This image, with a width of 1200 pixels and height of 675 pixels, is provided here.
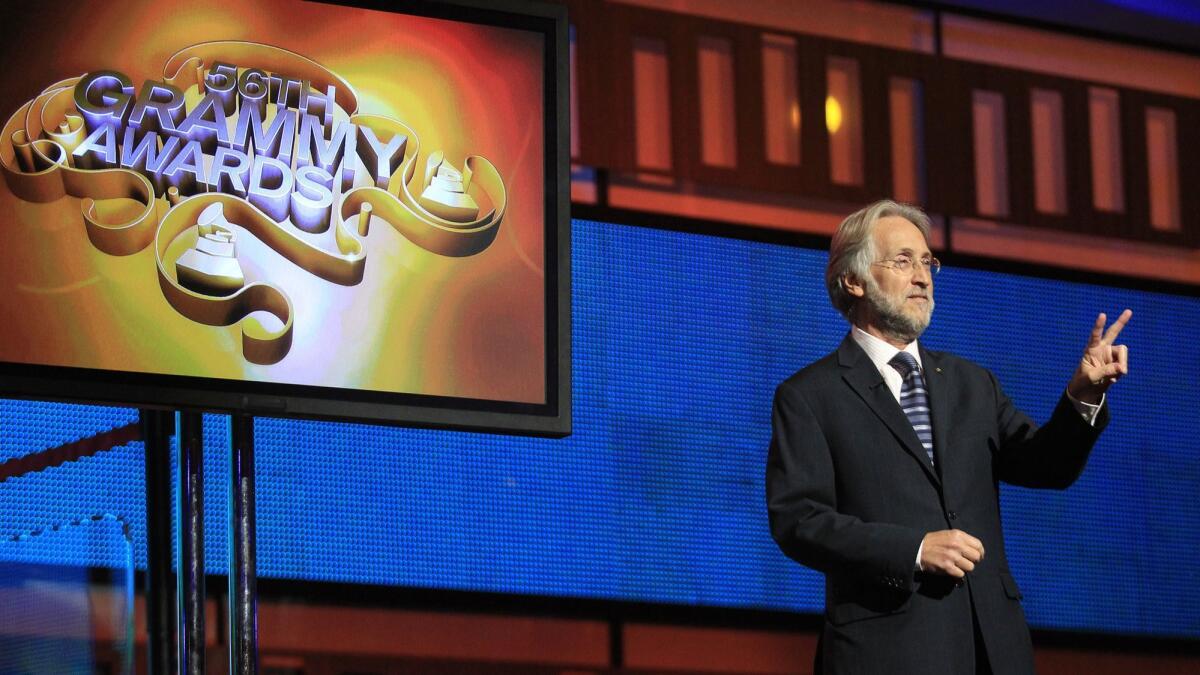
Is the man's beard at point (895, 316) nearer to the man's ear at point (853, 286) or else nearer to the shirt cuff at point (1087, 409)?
the man's ear at point (853, 286)

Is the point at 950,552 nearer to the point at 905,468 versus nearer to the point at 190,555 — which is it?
the point at 905,468

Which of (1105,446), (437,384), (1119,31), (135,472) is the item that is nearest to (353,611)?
(135,472)

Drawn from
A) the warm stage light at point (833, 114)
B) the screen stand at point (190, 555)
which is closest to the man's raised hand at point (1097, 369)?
the screen stand at point (190, 555)

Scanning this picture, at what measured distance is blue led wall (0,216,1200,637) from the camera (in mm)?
3820

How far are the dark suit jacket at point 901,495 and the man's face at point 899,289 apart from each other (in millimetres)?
53

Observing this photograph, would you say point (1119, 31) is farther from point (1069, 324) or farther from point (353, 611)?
point (353, 611)

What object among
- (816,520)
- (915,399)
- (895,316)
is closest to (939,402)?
(915,399)

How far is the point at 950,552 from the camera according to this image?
231 cm

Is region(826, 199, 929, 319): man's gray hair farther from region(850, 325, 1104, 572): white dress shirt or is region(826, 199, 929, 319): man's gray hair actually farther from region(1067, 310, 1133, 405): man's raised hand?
region(1067, 310, 1133, 405): man's raised hand

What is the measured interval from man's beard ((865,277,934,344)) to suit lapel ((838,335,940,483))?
6cm

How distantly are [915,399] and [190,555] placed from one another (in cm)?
123

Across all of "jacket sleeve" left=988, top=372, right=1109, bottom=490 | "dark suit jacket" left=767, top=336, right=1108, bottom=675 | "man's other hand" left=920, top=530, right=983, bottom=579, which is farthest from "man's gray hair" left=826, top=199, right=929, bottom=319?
"man's other hand" left=920, top=530, right=983, bottom=579

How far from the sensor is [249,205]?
289 centimetres

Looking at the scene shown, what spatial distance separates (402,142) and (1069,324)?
7.87ft
